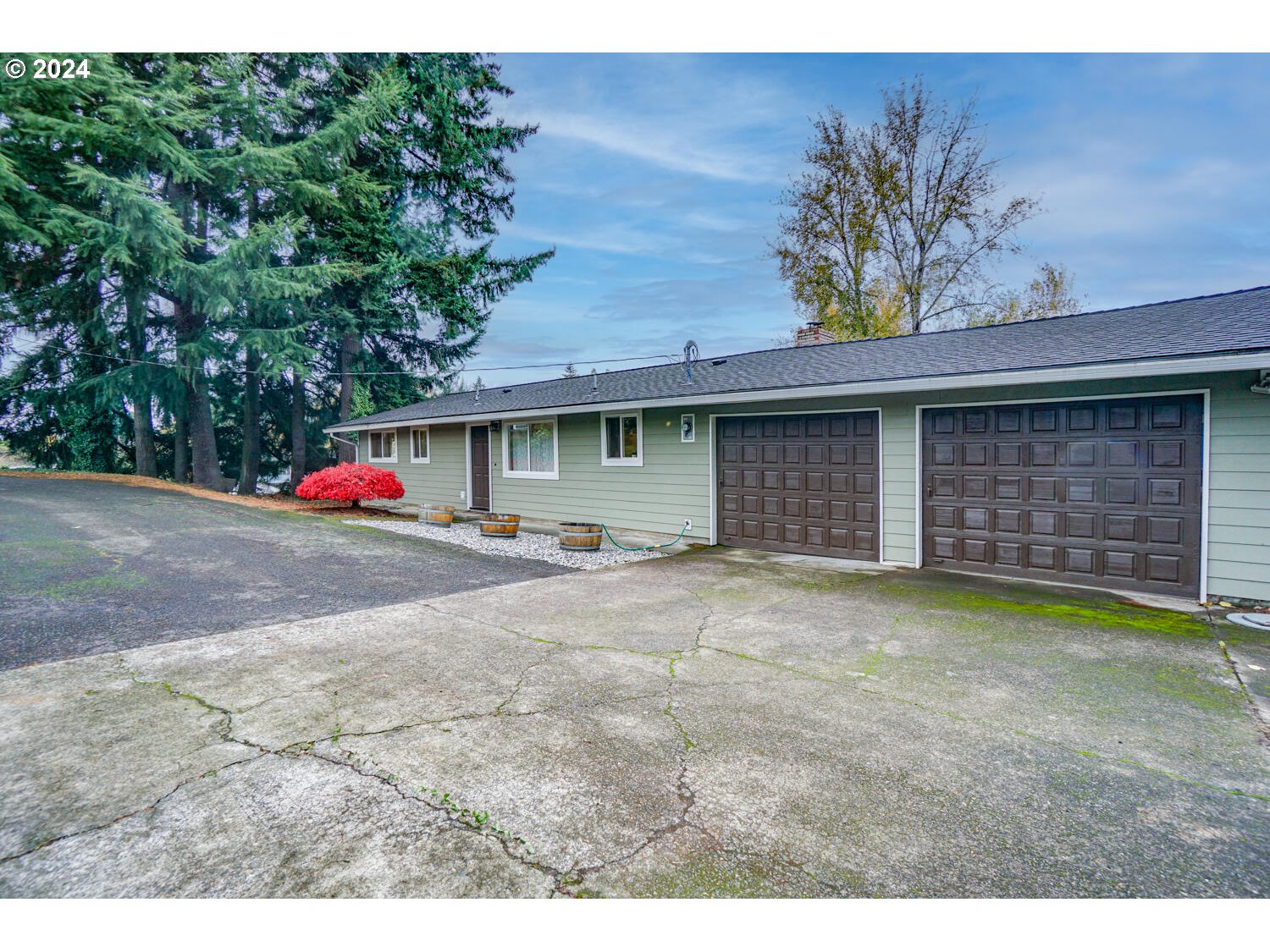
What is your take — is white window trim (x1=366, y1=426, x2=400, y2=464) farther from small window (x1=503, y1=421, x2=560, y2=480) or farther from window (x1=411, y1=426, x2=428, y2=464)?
small window (x1=503, y1=421, x2=560, y2=480)

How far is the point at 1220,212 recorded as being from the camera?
14156 mm

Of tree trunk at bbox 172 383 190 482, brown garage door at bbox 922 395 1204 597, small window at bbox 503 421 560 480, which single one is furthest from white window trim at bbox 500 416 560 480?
tree trunk at bbox 172 383 190 482

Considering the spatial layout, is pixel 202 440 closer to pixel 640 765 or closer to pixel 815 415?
pixel 815 415

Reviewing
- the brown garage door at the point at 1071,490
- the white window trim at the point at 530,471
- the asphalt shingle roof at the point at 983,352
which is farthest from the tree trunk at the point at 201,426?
the brown garage door at the point at 1071,490

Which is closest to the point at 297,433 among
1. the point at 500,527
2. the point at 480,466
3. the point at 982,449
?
the point at 480,466

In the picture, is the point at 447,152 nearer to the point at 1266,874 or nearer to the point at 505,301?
the point at 505,301

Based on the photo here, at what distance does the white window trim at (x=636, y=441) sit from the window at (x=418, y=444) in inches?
264

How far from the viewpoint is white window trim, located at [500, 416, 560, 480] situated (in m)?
12.2

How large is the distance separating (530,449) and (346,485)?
4491mm

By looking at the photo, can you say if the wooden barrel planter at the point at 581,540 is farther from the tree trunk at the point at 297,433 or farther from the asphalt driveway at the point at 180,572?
the tree trunk at the point at 297,433

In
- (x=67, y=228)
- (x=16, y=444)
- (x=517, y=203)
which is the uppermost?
(x=517, y=203)

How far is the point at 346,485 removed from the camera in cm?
1358

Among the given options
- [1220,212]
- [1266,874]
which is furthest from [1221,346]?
[1220,212]
